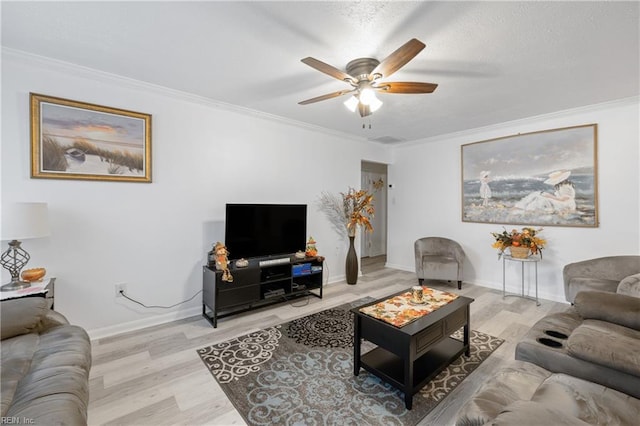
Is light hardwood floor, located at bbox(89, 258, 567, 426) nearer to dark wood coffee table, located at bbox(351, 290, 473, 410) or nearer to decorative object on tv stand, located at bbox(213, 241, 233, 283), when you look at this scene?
dark wood coffee table, located at bbox(351, 290, 473, 410)

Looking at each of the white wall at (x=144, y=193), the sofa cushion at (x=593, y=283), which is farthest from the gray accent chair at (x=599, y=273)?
the white wall at (x=144, y=193)

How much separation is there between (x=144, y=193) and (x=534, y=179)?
5071mm

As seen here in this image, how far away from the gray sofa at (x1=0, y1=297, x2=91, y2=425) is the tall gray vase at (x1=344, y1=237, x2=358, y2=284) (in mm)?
3462

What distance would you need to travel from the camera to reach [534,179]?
12.9 ft

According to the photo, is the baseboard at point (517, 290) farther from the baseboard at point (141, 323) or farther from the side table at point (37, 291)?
the side table at point (37, 291)

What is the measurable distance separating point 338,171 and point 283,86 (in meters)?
2.08

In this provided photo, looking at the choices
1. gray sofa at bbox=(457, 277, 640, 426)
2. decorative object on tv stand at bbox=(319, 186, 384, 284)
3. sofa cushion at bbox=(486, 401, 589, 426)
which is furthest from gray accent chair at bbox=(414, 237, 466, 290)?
sofa cushion at bbox=(486, 401, 589, 426)

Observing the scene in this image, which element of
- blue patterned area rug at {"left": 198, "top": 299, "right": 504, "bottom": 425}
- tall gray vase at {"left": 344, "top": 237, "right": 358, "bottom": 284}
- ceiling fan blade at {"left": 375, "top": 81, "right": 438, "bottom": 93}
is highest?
ceiling fan blade at {"left": 375, "top": 81, "right": 438, "bottom": 93}

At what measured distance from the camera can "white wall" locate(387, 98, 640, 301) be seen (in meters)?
3.33

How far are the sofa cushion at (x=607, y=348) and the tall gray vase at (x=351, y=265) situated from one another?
10.3 ft

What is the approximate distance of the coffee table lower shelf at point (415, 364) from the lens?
1921mm

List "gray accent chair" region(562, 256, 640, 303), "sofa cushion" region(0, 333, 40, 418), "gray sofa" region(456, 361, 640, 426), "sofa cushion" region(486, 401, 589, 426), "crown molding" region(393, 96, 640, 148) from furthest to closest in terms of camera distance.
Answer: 1. "crown molding" region(393, 96, 640, 148)
2. "gray accent chair" region(562, 256, 640, 303)
3. "sofa cushion" region(0, 333, 40, 418)
4. "gray sofa" region(456, 361, 640, 426)
5. "sofa cushion" region(486, 401, 589, 426)

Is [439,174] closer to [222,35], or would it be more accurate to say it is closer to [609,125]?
[609,125]

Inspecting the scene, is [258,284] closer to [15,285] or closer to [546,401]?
[15,285]
